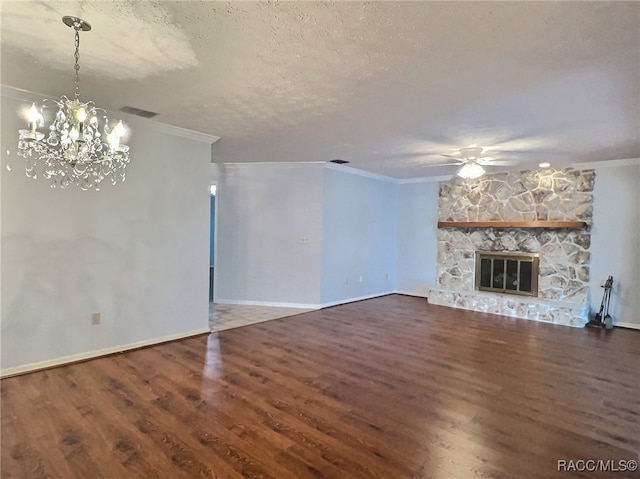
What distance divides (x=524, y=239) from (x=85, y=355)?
6238 millimetres

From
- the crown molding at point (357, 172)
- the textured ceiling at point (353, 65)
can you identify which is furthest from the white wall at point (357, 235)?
the textured ceiling at point (353, 65)

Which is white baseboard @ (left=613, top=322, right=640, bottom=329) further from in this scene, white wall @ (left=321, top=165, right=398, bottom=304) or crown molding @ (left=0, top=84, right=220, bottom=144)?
crown molding @ (left=0, top=84, right=220, bottom=144)

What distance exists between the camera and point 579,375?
3279 millimetres

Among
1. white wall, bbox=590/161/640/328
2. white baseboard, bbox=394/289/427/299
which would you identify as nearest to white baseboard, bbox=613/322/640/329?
white wall, bbox=590/161/640/328

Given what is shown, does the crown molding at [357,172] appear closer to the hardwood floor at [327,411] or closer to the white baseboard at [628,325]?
the hardwood floor at [327,411]

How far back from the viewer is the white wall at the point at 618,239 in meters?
4.98

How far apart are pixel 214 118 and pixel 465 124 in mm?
2477

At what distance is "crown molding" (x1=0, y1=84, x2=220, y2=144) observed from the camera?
293 centimetres

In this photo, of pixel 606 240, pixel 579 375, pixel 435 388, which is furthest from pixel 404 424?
pixel 606 240

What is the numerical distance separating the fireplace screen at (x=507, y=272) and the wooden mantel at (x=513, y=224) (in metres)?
0.48

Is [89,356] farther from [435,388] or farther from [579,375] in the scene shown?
[579,375]

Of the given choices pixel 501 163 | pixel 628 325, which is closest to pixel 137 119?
pixel 501 163

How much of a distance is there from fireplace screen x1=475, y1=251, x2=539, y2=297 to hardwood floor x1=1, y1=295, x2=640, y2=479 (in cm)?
164

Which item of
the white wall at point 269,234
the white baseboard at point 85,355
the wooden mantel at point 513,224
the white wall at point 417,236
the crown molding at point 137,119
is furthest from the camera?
the white wall at point 417,236
